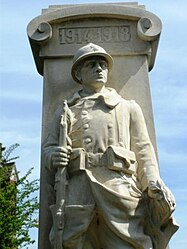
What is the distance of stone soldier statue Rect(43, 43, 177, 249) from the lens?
4973 mm

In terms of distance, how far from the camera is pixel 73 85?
632 cm

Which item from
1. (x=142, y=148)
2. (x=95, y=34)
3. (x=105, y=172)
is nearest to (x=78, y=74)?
(x=95, y=34)

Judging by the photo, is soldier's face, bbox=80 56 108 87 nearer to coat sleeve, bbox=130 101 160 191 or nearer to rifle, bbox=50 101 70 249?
coat sleeve, bbox=130 101 160 191

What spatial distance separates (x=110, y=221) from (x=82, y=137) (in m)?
1.04

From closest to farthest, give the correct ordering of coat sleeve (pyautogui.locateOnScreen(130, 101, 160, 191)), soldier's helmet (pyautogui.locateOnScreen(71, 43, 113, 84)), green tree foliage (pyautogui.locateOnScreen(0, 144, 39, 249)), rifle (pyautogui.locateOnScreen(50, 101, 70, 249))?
rifle (pyautogui.locateOnScreen(50, 101, 70, 249)) → coat sleeve (pyautogui.locateOnScreen(130, 101, 160, 191)) → soldier's helmet (pyautogui.locateOnScreen(71, 43, 113, 84)) → green tree foliage (pyautogui.locateOnScreen(0, 144, 39, 249))

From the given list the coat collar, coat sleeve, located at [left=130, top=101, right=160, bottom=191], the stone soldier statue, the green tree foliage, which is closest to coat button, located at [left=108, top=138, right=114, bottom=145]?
the stone soldier statue

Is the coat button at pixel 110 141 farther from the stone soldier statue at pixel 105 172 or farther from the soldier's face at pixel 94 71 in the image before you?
the soldier's face at pixel 94 71

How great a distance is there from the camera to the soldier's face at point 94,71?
19.1 ft

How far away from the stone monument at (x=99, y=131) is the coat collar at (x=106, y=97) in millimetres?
12

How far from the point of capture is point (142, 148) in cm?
552

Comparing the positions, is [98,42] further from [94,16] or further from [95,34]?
[94,16]

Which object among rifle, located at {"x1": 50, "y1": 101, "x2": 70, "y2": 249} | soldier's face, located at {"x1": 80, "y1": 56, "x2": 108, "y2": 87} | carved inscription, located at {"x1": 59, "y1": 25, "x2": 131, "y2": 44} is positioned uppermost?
carved inscription, located at {"x1": 59, "y1": 25, "x2": 131, "y2": 44}

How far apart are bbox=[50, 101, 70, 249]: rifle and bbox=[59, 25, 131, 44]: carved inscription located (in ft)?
5.34

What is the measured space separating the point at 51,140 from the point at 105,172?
0.79m
